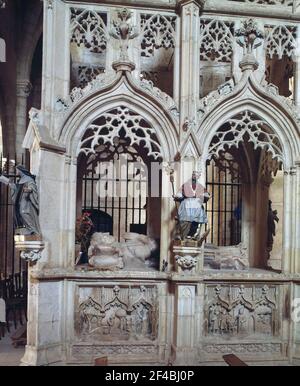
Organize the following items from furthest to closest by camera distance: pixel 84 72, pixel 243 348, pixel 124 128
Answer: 1. pixel 84 72
2. pixel 243 348
3. pixel 124 128

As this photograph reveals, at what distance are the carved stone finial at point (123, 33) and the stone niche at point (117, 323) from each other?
3.41 metres

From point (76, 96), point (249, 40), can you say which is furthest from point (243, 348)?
point (249, 40)

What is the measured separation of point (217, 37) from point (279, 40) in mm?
1041

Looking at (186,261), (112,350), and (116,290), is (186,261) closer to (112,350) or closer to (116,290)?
(116,290)

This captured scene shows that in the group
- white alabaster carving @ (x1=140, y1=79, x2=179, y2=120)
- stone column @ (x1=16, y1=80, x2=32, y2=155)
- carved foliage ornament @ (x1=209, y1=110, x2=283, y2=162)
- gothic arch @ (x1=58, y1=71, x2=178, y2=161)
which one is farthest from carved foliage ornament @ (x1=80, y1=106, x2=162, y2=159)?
stone column @ (x1=16, y1=80, x2=32, y2=155)

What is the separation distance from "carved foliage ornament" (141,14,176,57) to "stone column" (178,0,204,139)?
0.24m

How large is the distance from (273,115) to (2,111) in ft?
26.0

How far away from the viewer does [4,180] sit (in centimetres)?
623

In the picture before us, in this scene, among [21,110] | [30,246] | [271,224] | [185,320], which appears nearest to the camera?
[30,246]

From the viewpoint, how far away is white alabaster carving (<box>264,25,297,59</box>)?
7387mm

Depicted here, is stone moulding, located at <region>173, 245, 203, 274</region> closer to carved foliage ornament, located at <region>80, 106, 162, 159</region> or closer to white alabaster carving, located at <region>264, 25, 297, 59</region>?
carved foliage ornament, located at <region>80, 106, 162, 159</region>

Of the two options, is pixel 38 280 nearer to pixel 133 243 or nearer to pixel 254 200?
pixel 133 243

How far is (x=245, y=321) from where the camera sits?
23.8ft
